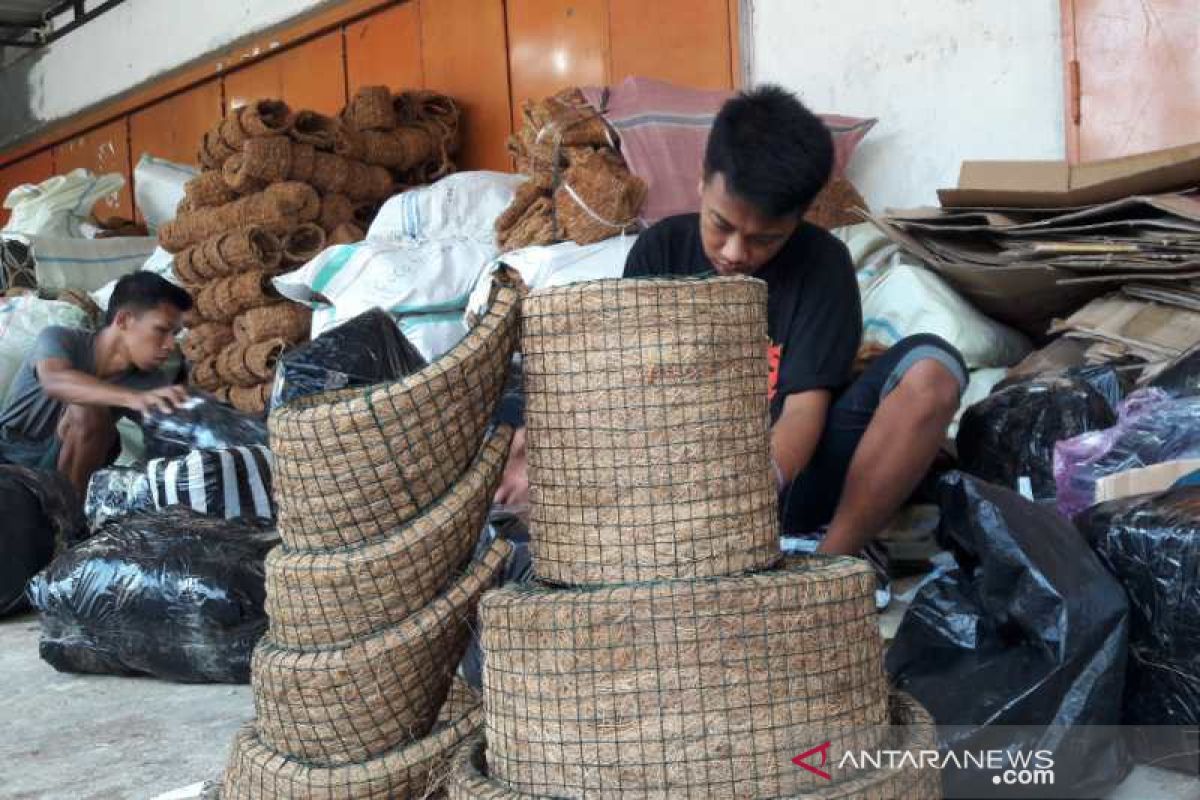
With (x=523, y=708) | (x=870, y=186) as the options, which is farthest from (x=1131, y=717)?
(x=870, y=186)

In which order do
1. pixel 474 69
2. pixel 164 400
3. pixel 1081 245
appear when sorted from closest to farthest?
pixel 1081 245 < pixel 164 400 < pixel 474 69

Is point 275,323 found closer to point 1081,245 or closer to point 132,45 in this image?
point 1081,245

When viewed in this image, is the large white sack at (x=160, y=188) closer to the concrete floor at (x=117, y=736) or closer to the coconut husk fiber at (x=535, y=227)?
the coconut husk fiber at (x=535, y=227)

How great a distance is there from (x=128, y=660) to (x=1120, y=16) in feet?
9.45

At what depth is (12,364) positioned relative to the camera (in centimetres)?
475

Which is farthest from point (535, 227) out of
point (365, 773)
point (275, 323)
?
point (365, 773)

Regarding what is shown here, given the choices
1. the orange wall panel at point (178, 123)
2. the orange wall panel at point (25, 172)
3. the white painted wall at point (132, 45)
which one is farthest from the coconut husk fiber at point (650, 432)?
the orange wall panel at point (25, 172)

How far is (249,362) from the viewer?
14.0 ft

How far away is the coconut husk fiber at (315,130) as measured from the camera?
14.6 feet

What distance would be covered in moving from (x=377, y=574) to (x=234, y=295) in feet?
10.5

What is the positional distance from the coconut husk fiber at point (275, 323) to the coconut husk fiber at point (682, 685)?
127 inches

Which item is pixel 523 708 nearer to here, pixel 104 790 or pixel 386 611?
pixel 386 611

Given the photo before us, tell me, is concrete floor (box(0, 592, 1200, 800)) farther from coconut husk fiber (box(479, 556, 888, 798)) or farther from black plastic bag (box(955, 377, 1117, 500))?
coconut husk fiber (box(479, 556, 888, 798))

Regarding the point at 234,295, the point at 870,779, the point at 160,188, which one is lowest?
the point at 870,779
